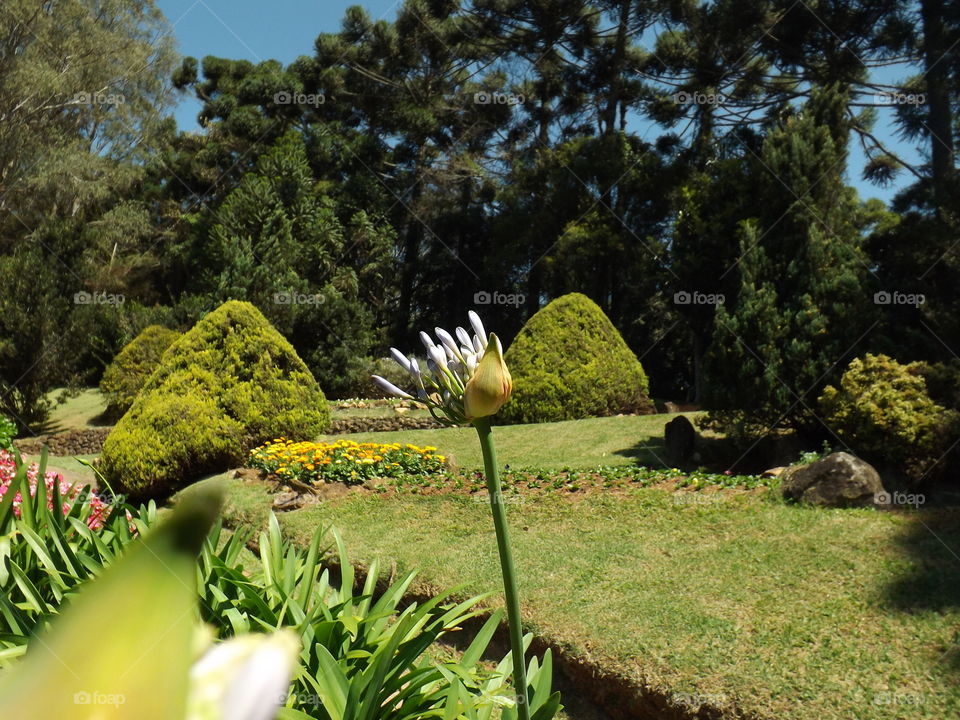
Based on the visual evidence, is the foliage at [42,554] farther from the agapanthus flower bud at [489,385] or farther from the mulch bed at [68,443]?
the mulch bed at [68,443]

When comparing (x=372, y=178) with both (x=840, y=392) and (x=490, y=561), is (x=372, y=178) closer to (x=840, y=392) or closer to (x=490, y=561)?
(x=840, y=392)

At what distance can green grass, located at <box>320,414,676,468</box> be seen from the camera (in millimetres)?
9859

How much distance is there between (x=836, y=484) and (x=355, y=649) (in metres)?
4.50

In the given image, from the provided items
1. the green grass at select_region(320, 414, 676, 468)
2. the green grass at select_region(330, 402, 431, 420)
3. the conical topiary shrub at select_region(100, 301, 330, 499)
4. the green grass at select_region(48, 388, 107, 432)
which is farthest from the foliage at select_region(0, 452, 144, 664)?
the green grass at select_region(48, 388, 107, 432)

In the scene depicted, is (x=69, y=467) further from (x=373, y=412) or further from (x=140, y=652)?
(x=140, y=652)

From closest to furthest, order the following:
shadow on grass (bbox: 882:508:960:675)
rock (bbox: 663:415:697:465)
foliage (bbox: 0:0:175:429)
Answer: shadow on grass (bbox: 882:508:960:675), rock (bbox: 663:415:697:465), foliage (bbox: 0:0:175:429)

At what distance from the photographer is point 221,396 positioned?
9.21 meters

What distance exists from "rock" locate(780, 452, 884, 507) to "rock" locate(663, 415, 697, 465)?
322 centimetres

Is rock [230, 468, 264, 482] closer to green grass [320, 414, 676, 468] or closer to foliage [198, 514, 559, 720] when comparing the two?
green grass [320, 414, 676, 468]

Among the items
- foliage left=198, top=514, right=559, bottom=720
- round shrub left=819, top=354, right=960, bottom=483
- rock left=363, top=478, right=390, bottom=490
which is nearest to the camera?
foliage left=198, top=514, right=559, bottom=720

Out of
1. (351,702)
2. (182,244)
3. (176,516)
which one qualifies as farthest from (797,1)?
(182,244)

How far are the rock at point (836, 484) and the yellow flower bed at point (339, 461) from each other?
3.96m

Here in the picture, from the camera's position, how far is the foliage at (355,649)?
8.30 ft

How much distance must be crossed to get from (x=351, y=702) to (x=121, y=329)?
57.9 feet
